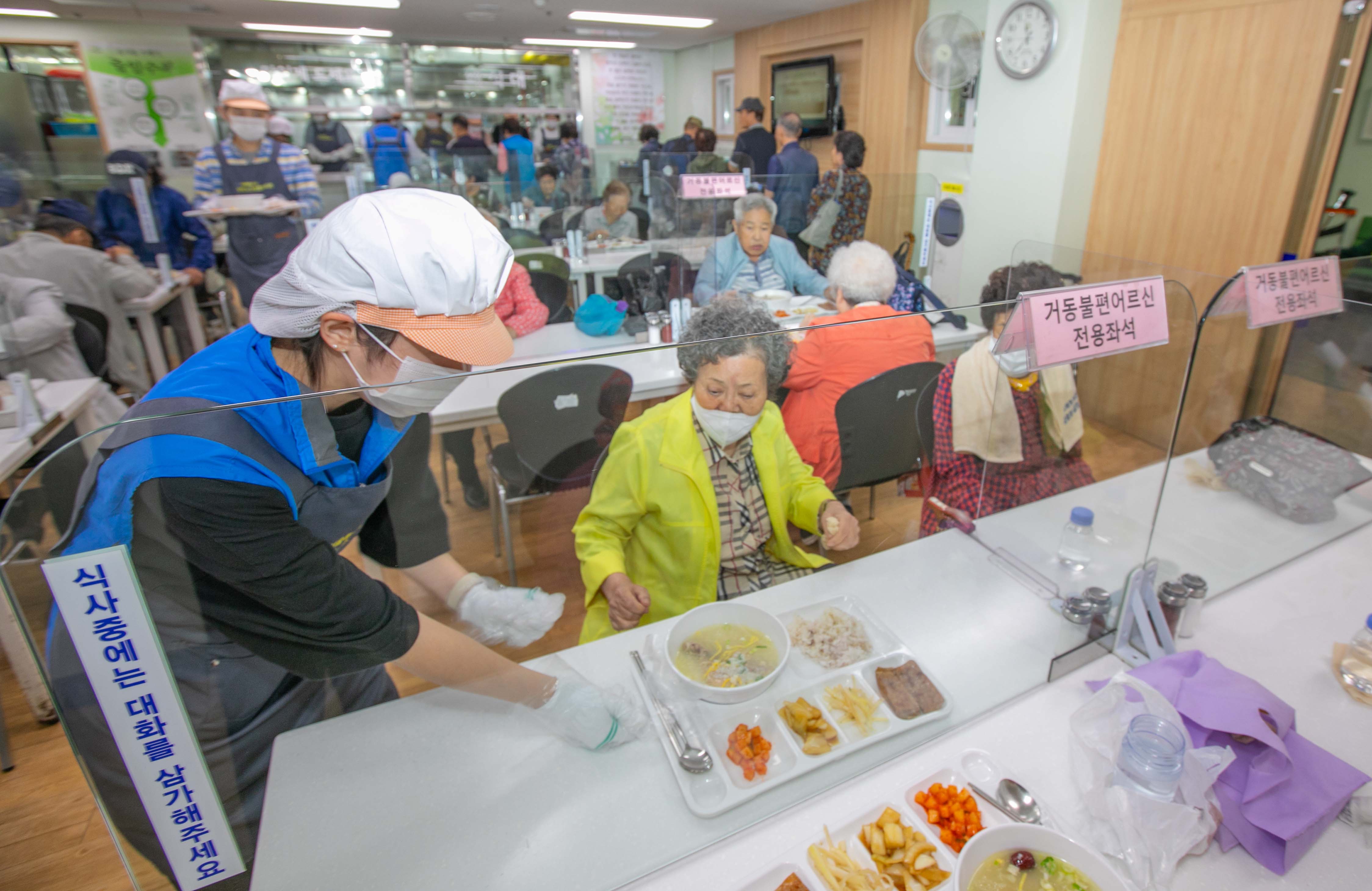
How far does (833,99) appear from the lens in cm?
699

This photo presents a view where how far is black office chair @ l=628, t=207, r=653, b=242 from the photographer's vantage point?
17.8ft

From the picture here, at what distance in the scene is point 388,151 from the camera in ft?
24.5

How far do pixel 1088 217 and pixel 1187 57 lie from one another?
3.04 feet

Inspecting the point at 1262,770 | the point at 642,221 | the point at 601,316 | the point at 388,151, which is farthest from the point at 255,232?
the point at 1262,770

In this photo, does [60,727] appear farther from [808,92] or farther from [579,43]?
[579,43]

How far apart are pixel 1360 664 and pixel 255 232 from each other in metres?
5.06

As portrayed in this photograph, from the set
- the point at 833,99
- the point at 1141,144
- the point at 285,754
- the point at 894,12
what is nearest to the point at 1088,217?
the point at 1141,144

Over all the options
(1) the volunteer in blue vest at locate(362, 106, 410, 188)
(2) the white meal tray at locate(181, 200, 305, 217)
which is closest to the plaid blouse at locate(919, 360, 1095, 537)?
(2) the white meal tray at locate(181, 200, 305, 217)

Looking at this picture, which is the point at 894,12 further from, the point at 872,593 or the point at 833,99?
the point at 872,593

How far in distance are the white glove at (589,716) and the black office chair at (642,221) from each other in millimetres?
4805

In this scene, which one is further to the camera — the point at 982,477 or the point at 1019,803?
the point at 982,477

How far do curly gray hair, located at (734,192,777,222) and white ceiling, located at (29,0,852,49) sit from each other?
377cm

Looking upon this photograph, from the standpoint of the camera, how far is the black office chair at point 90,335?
3260 millimetres

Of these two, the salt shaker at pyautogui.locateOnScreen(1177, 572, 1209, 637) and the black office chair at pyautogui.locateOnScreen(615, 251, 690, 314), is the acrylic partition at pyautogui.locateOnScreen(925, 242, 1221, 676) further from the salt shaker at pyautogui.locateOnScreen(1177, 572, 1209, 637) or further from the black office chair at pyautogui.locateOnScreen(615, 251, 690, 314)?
the black office chair at pyautogui.locateOnScreen(615, 251, 690, 314)
